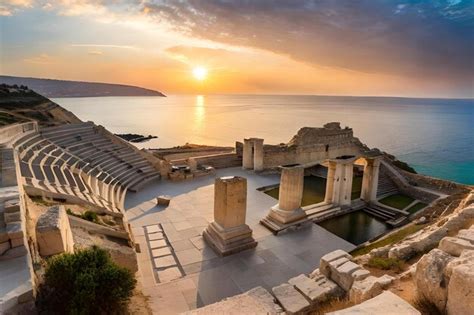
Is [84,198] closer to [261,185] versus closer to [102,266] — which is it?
[102,266]

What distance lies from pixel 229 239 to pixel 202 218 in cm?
298

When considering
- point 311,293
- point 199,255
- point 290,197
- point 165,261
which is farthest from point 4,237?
point 290,197

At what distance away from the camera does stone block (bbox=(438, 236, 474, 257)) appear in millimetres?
4121

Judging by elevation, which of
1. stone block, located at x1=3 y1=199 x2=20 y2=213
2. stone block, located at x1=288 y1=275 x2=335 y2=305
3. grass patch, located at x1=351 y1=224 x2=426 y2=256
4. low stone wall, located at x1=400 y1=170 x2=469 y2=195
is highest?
stone block, located at x1=3 y1=199 x2=20 y2=213

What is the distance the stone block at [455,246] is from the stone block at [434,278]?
35cm

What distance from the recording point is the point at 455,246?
4.24 meters

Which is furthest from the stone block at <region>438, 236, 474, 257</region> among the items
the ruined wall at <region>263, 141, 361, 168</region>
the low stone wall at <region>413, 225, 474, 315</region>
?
the ruined wall at <region>263, 141, 361, 168</region>

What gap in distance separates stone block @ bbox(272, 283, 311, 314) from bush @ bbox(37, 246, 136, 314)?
2.97m

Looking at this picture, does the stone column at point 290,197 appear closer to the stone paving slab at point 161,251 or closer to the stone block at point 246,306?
the stone paving slab at point 161,251

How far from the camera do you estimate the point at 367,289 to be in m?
4.44

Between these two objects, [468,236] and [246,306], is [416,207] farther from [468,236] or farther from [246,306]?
[246,306]

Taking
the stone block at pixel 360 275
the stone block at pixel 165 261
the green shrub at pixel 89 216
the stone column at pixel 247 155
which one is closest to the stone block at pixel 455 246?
the stone block at pixel 360 275

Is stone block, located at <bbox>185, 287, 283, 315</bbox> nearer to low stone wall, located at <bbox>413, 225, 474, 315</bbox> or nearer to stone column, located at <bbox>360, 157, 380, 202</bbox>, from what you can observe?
low stone wall, located at <bbox>413, 225, 474, 315</bbox>

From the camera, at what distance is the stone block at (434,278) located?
353cm
